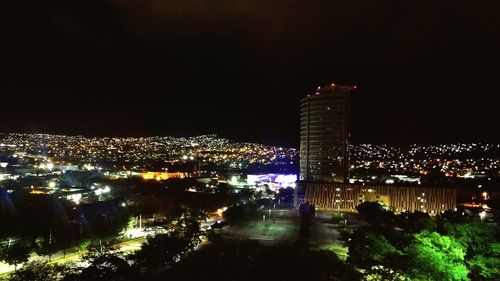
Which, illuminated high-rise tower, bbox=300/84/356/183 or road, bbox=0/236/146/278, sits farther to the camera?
illuminated high-rise tower, bbox=300/84/356/183

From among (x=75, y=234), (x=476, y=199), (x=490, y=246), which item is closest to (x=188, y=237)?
(x=75, y=234)

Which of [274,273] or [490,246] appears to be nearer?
[274,273]

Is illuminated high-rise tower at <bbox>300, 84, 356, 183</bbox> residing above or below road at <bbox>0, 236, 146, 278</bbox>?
above

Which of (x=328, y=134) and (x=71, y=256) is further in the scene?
(x=328, y=134)

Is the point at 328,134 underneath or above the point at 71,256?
above

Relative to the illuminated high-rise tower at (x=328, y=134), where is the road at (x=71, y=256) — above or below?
below

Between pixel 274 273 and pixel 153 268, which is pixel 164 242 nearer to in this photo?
pixel 153 268

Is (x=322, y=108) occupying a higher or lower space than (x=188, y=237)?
higher

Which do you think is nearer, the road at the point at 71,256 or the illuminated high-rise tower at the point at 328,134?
the road at the point at 71,256
